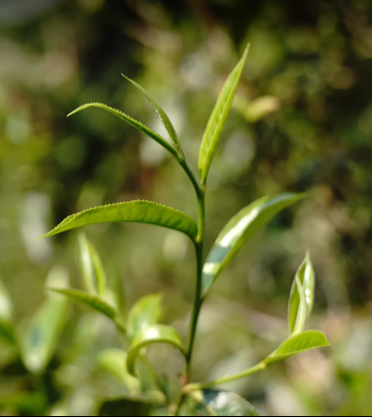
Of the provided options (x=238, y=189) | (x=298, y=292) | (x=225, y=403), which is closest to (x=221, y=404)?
(x=225, y=403)

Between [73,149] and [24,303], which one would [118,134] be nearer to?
[73,149]

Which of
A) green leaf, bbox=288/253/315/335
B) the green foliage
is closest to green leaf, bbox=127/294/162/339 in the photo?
the green foliage

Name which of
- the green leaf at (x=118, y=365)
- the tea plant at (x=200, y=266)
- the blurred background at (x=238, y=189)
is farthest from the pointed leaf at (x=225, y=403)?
the blurred background at (x=238, y=189)

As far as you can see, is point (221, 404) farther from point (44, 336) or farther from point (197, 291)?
point (44, 336)

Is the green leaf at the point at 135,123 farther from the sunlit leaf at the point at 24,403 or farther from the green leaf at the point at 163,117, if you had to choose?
the sunlit leaf at the point at 24,403

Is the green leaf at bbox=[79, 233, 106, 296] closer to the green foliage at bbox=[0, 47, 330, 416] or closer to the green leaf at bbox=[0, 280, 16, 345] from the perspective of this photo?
the green foliage at bbox=[0, 47, 330, 416]
